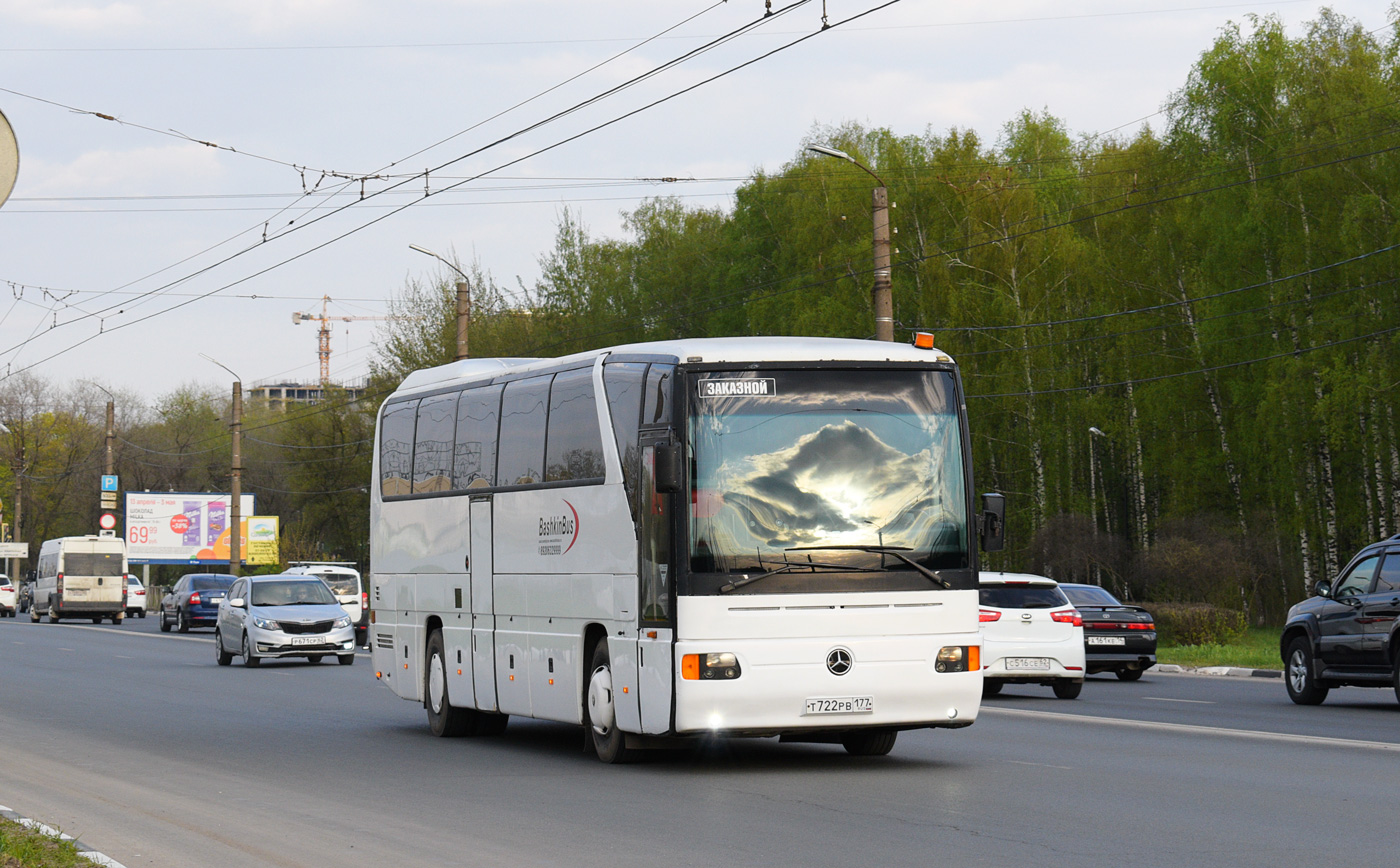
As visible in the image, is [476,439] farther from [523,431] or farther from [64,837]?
[64,837]

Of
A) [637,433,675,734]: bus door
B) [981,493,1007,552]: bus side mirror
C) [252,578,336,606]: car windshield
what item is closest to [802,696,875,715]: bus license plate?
[637,433,675,734]: bus door

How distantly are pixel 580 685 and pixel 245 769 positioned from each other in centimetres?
266

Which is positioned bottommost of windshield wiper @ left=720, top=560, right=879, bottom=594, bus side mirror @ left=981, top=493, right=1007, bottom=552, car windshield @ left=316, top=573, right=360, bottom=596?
car windshield @ left=316, top=573, right=360, bottom=596

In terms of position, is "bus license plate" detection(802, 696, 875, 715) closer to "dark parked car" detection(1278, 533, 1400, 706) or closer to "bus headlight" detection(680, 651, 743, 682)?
"bus headlight" detection(680, 651, 743, 682)

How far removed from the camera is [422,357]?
70.5 meters

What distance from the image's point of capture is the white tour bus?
1299cm

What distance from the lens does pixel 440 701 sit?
1767 centimetres

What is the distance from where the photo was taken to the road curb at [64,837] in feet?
29.4

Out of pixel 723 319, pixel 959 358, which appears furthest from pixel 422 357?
pixel 959 358

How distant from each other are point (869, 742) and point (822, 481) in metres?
2.54

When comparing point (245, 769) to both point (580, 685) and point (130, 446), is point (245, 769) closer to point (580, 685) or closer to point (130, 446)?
point (580, 685)

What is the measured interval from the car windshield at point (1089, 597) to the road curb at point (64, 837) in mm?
18941

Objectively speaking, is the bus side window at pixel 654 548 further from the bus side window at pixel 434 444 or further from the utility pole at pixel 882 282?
the utility pole at pixel 882 282

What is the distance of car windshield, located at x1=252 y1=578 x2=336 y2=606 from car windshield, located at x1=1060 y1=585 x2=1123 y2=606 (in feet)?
43.6
